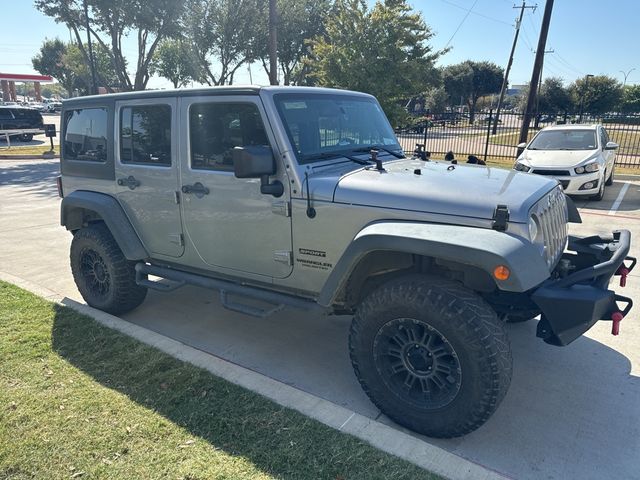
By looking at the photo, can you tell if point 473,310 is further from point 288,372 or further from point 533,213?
point 288,372

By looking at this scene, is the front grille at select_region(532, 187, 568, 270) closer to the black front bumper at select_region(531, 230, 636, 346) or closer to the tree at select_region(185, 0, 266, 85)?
the black front bumper at select_region(531, 230, 636, 346)

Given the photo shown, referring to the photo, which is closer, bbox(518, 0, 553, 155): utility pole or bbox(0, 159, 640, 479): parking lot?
bbox(0, 159, 640, 479): parking lot

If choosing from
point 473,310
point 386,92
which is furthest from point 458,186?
point 386,92

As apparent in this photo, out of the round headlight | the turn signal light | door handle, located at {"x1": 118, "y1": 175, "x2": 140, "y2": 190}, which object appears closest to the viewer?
the turn signal light

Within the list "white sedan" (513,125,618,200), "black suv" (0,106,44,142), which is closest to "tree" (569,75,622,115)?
"white sedan" (513,125,618,200)

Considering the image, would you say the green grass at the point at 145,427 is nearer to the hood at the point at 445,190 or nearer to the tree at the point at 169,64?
the hood at the point at 445,190

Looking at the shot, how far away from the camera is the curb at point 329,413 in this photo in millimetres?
2426

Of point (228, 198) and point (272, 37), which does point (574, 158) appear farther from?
point (272, 37)

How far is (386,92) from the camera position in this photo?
1380 cm

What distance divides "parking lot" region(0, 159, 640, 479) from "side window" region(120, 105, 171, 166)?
4.95 feet

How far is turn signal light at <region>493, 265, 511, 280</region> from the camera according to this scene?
2316 mm

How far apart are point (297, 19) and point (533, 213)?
2981cm

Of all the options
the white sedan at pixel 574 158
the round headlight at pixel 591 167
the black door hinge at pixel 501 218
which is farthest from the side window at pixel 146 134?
the round headlight at pixel 591 167

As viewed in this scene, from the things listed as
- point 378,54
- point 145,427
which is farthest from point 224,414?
point 378,54
